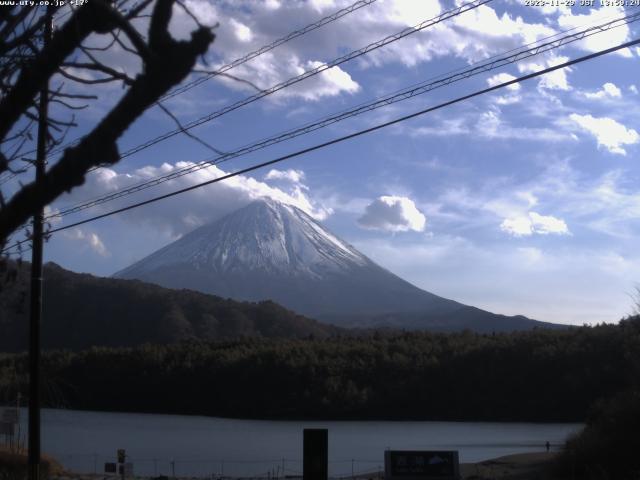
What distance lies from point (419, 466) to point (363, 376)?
4343 cm

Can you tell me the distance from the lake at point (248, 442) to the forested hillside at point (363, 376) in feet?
12.1

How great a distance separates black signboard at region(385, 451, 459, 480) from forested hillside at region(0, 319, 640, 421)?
32.1 m

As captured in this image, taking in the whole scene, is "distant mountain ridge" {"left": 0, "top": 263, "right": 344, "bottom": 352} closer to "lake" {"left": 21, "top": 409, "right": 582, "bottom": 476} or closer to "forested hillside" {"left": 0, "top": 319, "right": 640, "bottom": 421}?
"forested hillside" {"left": 0, "top": 319, "right": 640, "bottom": 421}

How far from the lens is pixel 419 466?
15930mm

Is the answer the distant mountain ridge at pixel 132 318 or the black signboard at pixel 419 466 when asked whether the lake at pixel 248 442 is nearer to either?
the black signboard at pixel 419 466

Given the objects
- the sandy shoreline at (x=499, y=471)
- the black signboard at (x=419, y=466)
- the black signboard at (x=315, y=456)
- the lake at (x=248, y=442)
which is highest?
the black signboard at (x=315, y=456)

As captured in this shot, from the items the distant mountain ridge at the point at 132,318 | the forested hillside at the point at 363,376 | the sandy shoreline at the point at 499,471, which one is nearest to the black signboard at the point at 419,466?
the sandy shoreline at the point at 499,471

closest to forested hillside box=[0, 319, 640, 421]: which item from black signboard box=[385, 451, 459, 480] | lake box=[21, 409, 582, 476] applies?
lake box=[21, 409, 582, 476]

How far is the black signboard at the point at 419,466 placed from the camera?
15.8m

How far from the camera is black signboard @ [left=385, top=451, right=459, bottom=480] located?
1583 cm

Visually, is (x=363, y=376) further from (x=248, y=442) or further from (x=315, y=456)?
(x=315, y=456)

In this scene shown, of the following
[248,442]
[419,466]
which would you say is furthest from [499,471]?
[248,442]

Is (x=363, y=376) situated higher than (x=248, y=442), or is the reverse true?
(x=363, y=376)

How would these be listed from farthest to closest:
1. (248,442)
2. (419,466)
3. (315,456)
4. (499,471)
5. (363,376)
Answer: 1. (363,376)
2. (248,442)
3. (499,471)
4. (419,466)
5. (315,456)
